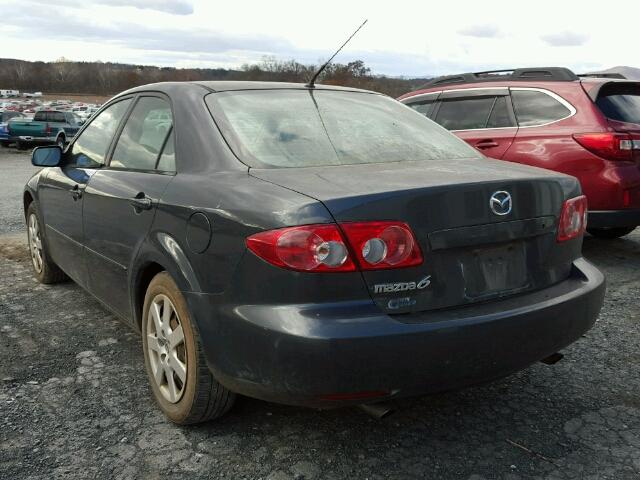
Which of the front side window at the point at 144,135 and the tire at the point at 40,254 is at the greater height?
the front side window at the point at 144,135

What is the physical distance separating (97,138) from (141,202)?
4.16ft

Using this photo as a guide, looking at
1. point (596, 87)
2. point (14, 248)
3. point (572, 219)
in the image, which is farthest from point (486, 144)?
point (14, 248)

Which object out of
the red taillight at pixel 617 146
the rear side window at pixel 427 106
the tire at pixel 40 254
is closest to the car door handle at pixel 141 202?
the tire at pixel 40 254

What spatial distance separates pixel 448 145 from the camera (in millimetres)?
3279

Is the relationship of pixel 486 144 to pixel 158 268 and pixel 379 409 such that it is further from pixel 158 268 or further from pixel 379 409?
pixel 379 409

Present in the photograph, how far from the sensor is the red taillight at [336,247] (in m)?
2.16

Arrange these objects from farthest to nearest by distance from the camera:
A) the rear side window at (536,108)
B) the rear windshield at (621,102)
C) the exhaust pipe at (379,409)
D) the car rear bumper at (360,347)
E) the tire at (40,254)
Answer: the rear side window at (536,108) < the rear windshield at (621,102) < the tire at (40,254) < the exhaust pipe at (379,409) < the car rear bumper at (360,347)

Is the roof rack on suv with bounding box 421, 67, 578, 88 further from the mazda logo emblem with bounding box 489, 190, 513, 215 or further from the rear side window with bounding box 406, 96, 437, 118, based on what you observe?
the mazda logo emblem with bounding box 489, 190, 513, 215

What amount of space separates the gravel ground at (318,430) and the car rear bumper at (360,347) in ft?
1.26

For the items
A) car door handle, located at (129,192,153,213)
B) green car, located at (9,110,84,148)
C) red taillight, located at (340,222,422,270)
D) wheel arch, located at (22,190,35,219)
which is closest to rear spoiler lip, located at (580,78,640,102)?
red taillight, located at (340,222,422,270)

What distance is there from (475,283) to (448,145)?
1127 millimetres

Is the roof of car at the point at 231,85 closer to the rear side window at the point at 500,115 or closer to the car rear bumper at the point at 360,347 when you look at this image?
the car rear bumper at the point at 360,347

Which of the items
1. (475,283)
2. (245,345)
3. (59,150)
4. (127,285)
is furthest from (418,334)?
(59,150)

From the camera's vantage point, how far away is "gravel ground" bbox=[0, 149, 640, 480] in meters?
2.47
